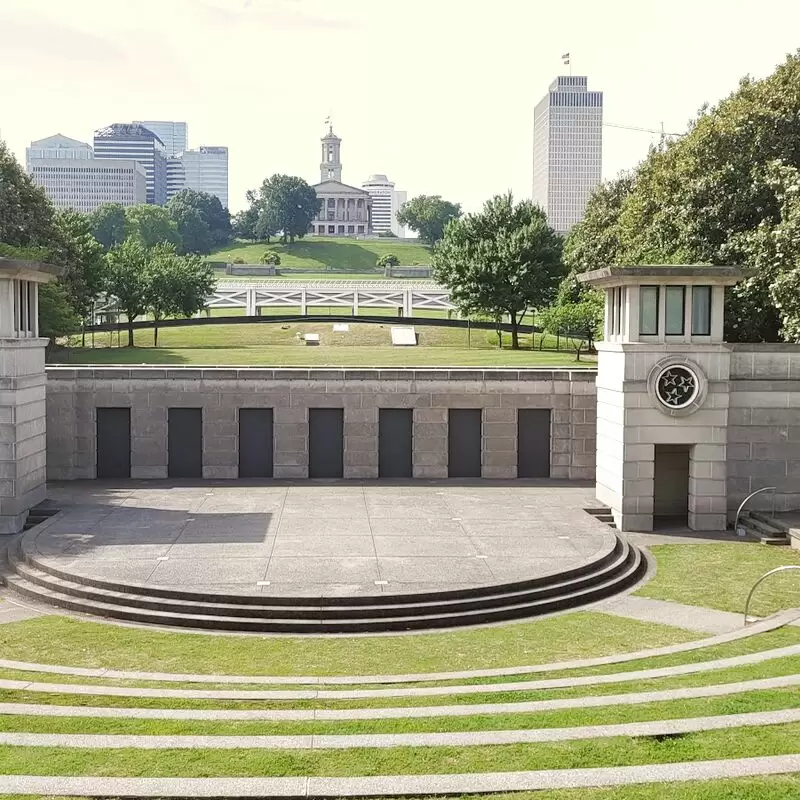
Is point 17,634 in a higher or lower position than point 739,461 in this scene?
lower

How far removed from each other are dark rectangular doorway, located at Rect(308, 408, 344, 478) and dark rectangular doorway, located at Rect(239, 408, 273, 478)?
1707mm

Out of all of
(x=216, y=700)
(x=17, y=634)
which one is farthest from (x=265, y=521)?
(x=216, y=700)

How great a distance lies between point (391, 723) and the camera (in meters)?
14.6

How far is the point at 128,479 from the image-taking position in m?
40.6

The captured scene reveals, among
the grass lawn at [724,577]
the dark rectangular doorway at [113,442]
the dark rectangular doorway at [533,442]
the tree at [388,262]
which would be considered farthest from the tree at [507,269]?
the tree at [388,262]

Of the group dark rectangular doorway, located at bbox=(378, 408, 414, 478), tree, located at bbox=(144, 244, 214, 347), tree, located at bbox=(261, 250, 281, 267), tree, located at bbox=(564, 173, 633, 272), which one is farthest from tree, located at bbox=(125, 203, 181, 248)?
dark rectangular doorway, located at bbox=(378, 408, 414, 478)

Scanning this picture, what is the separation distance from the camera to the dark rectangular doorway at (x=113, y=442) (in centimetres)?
4053

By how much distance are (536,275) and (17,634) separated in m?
64.7

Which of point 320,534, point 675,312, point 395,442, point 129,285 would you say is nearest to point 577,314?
point 395,442

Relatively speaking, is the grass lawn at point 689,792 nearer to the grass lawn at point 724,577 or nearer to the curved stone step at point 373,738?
the curved stone step at point 373,738

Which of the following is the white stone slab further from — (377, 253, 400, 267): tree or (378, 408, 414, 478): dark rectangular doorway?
(377, 253, 400, 267): tree

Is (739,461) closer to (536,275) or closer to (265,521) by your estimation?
(265,521)

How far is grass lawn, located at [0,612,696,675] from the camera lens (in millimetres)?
20656

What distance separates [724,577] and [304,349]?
51.9 meters
